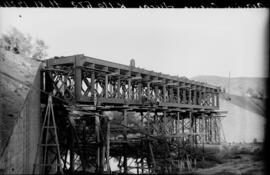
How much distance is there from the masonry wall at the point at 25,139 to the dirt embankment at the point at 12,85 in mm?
203

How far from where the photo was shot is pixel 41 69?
16062mm

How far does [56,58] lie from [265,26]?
11524mm

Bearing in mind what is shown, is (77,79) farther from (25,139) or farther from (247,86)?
(247,86)

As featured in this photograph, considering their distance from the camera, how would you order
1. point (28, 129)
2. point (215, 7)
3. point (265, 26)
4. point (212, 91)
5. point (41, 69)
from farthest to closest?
point (212, 91), point (41, 69), point (28, 129), point (215, 7), point (265, 26)

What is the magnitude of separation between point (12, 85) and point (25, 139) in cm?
214

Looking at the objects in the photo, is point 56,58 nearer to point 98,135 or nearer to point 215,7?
point 98,135

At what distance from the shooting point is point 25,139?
471 inches

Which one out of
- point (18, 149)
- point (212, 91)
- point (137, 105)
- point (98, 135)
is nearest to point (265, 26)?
point (18, 149)

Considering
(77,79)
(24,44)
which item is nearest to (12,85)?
(77,79)

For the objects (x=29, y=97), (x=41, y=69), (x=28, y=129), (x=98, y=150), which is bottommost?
(x=98, y=150)

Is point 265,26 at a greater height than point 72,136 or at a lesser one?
greater

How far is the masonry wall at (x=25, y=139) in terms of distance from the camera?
10.1m

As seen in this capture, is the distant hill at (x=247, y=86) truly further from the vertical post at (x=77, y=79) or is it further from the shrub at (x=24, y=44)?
the shrub at (x=24, y=44)

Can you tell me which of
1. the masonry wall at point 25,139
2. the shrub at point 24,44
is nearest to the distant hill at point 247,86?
the masonry wall at point 25,139
